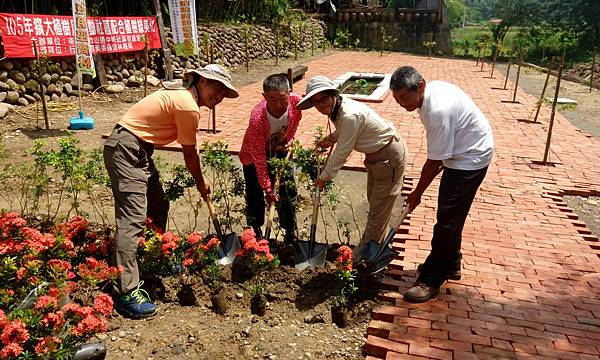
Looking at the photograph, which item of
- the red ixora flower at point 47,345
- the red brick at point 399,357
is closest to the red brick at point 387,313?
the red brick at point 399,357

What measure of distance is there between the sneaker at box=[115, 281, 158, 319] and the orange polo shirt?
986 mm

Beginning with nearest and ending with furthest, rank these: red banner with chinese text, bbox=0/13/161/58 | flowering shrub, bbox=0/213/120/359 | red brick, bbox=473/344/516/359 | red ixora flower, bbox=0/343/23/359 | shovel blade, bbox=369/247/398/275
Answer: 1. red ixora flower, bbox=0/343/23/359
2. flowering shrub, bbox=0/213/120/359
3. red brick, bbox=473/344/516/359
4. shovel blade, bbox=369/247/398/275
5. red banner with chinese text, bbox=0/13/161/58

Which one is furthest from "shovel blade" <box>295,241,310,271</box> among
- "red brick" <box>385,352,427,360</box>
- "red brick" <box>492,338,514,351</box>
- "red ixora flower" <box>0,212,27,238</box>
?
"red ixora flower" <box>0,212,27,238</box>

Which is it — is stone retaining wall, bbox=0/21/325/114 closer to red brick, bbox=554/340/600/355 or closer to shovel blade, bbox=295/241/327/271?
shovel blade, bbox=295/241/327/271

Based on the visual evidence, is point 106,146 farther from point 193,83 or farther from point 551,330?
point 551,330

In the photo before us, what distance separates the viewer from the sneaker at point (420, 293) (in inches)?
121

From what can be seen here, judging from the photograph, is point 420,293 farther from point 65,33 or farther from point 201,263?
point 65,33

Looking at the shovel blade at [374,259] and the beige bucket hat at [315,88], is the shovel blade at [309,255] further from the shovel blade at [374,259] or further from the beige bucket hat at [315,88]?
the beige bucket hat at [315,88]

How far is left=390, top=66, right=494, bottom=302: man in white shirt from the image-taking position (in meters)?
2.72

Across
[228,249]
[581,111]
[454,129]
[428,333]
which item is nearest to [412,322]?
[428,333]

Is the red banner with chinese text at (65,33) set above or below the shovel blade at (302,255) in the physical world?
above

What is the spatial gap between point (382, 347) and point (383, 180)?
1.23m

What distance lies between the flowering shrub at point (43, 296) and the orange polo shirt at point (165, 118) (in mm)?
851

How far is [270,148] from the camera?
12.1ft
